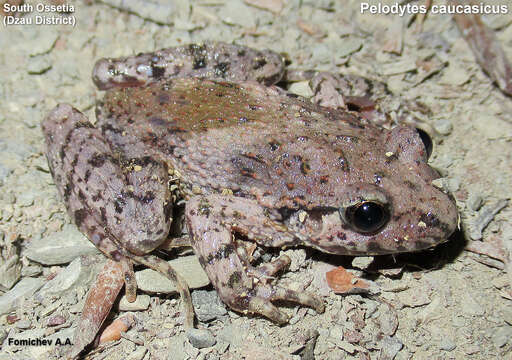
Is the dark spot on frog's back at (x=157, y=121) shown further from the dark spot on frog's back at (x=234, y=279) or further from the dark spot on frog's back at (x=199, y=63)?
the dark spot on frog's back at (x=234, y=279)

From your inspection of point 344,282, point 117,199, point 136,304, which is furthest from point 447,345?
point 117,199

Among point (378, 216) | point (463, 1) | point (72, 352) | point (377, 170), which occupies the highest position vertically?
point (463, 1)

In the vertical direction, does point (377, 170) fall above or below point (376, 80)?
below

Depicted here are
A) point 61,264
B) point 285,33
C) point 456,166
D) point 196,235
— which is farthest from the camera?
point 285,33

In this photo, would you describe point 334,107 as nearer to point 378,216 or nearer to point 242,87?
point 242,87

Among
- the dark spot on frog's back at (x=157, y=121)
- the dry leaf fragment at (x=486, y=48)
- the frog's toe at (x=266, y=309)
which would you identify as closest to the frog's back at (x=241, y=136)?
the dark spot on frog's back at (x=157, y=121)

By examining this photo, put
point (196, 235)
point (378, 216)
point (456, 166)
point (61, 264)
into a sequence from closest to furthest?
point (378, 216) → point (196, 235) → point (61, 264) → point (456, 166)

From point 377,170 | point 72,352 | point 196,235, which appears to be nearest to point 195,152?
point 196,235

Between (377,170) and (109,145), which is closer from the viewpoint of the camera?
(377,170)
